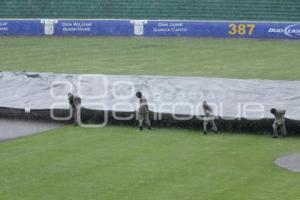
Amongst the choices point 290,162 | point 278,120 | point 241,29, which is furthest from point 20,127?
point 241,29

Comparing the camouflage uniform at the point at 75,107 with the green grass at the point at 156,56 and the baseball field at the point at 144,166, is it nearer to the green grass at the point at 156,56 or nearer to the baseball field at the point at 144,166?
the baseball field at the point at 144,166

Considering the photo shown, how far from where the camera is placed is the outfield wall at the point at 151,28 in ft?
153

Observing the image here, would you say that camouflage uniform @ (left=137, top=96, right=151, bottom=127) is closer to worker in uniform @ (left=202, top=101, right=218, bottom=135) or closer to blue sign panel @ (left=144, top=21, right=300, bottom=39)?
worker in uniform @ (left=202, top=101, right=218, bottom=135)

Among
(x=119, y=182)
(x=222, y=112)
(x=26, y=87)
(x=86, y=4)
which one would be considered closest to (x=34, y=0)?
(x=86, y=4)

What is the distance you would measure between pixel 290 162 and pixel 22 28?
34.3 meters

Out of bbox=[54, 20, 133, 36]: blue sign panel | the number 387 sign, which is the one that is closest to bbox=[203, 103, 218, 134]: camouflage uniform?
the number 387 sign

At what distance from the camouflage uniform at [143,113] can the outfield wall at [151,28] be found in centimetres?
2496

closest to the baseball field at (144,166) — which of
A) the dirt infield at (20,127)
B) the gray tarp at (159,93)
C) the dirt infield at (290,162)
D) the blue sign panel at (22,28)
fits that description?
the dirt infield at (290,162)

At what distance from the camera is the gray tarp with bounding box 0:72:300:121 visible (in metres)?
22.6

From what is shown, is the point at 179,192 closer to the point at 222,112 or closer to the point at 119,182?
the point at 119,182

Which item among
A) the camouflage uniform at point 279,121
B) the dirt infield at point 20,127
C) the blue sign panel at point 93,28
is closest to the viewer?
the camouflage uniform at point 279,121

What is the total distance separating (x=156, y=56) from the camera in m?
40.0

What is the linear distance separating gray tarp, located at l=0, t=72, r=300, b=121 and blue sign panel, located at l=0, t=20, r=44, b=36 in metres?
23.5

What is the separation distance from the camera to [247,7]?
5056 centimetres
